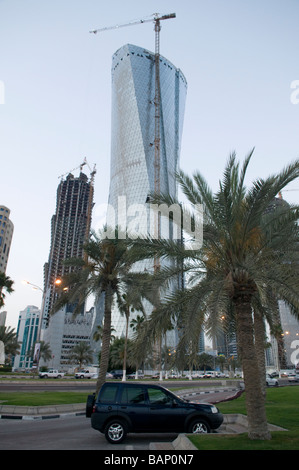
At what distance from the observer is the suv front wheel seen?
969cm

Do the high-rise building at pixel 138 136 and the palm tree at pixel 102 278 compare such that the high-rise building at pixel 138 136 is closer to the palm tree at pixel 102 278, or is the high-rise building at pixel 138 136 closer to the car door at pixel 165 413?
the palm tree at pixel 102 278

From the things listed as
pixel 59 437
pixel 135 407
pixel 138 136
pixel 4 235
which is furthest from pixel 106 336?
pixel 4 235

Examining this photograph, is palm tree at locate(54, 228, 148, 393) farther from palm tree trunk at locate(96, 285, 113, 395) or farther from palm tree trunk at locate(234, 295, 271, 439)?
palm tree trunk at locate(234, 295, 271, 439)

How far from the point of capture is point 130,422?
9.87 m

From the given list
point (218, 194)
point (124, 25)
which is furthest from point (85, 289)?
point (124, 25)

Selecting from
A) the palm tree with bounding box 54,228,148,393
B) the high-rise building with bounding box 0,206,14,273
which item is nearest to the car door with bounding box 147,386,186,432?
the palm tree with bounding box 54,228,148,393

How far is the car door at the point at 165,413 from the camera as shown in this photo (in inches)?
392

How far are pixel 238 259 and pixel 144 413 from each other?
5.25 m

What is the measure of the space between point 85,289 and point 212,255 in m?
12.3

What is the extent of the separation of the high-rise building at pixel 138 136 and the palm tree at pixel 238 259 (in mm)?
93225

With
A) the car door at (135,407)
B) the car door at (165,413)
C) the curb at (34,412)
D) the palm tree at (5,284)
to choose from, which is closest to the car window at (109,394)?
the car door at (135,407)
